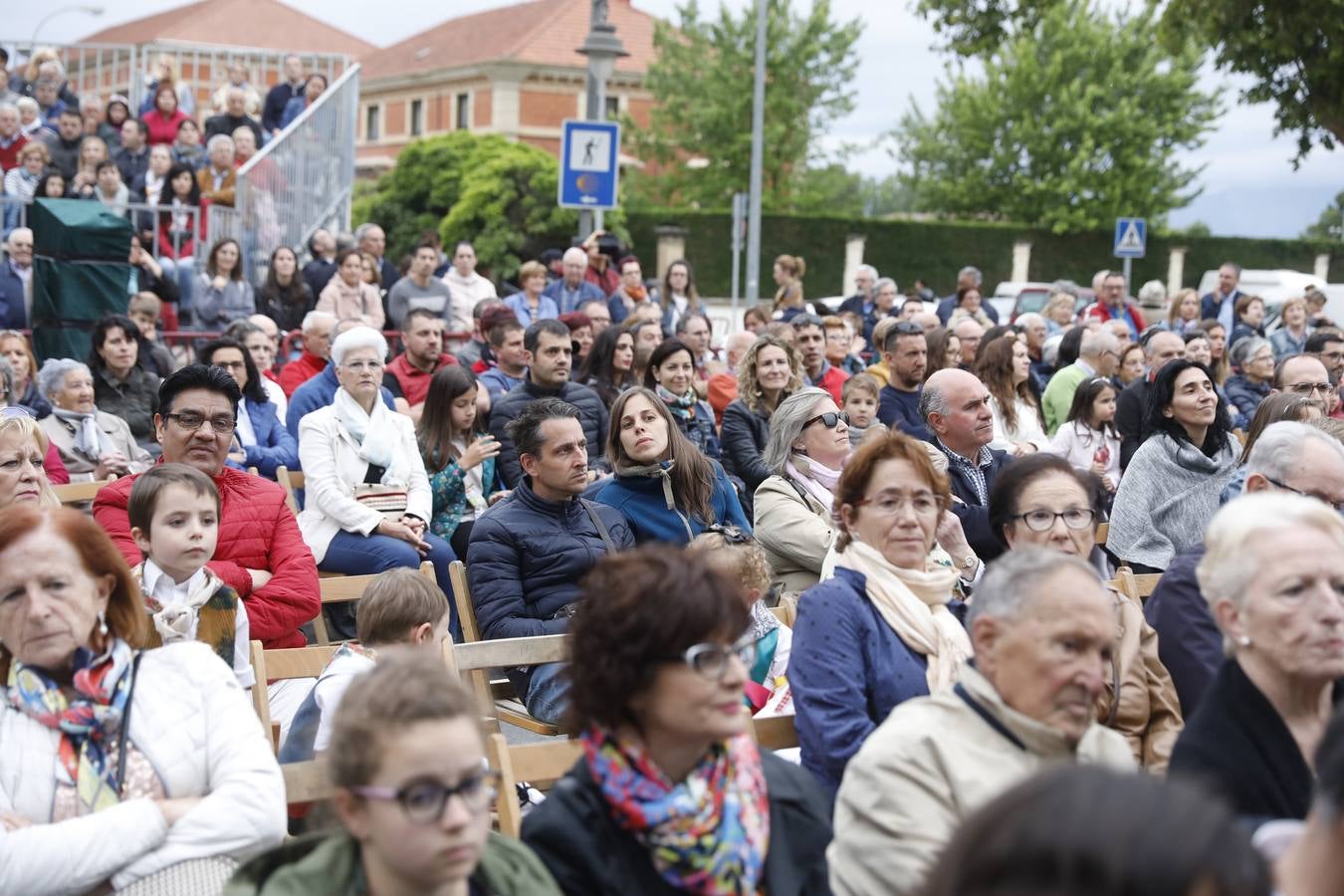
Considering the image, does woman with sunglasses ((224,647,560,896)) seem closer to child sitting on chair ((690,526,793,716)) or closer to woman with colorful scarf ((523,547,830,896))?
woman with colorful scarf ((523,547,830,896))

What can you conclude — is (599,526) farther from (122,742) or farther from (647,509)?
(122,742)

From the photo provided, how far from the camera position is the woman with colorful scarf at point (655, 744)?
290 centimetres

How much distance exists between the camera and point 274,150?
14.6 m

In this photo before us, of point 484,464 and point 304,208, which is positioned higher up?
point 304,208

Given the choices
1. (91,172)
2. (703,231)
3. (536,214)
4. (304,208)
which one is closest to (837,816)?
(91,172)

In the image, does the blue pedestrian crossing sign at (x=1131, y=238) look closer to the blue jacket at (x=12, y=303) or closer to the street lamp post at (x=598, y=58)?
the street lamp post at (x=598, y=58)

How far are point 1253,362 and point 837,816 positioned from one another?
8830 mm

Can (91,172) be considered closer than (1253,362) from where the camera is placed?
No

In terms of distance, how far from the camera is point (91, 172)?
13016 millimetres

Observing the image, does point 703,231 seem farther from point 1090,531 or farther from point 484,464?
point 1090,531

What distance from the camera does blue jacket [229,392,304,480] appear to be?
776 cm

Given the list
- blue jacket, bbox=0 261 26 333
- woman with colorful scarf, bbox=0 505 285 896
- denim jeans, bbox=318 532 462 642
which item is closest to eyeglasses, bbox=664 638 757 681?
woman with colorful scarf, bbox=0 505 285 896

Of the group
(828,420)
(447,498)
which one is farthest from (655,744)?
(447,498)

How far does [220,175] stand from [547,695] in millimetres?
10140
